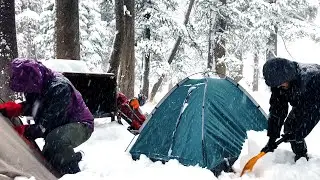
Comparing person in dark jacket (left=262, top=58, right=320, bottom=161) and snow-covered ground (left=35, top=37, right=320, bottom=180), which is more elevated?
person in dark jacket (left=262, top=58, right=320, bottom=161)

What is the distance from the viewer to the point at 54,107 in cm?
379

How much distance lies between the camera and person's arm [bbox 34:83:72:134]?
3783mm

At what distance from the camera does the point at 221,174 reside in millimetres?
4680

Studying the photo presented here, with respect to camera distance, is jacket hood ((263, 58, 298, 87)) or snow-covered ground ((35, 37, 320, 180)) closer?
snow-covered ground ((35, 37, 320, 180))

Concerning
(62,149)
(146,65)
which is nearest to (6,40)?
(62,149)

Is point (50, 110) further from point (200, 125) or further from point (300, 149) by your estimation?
point (300, 149)

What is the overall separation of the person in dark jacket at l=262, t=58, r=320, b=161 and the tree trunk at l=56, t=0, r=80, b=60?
187 inches

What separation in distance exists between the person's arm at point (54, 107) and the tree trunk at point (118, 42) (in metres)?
6.27

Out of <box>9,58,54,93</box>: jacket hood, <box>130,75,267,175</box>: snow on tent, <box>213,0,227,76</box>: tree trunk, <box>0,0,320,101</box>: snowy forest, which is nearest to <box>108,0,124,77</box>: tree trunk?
<box>0,0,320,101</box>: snowy forest

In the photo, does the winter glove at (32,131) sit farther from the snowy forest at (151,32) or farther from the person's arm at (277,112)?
the snowy forest at (151,32)

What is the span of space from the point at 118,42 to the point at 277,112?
21.1 ft

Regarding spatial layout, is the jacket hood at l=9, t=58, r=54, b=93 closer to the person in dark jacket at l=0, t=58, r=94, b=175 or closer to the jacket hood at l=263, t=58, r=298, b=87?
the person in dark jacket at l=0, t=58, r=94, b=175

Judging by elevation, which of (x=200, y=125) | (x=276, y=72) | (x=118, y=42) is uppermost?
(x=276, y=72)

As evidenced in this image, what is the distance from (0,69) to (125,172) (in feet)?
15.7
